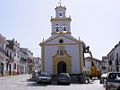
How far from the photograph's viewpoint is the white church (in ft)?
176

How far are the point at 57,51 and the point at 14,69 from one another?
2502 cm

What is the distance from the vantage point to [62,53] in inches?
2141

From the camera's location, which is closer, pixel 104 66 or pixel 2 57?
pixel 2 57

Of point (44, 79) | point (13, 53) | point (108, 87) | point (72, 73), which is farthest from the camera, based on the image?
point (13, 53)

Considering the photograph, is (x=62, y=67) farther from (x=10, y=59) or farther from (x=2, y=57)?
(x=10, y=59)

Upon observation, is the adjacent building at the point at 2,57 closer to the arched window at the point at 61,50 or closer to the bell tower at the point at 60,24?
the bell tower at the point at 60,24

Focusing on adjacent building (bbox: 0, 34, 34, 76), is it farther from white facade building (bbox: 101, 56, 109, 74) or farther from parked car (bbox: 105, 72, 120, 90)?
parked car (bbox: 105, 72, 120, 90)

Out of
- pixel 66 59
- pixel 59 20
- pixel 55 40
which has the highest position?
pixel 59 20

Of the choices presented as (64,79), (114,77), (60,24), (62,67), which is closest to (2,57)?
(62,67)

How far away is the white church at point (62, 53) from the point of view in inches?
2116

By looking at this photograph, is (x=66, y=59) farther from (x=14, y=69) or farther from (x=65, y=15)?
(x=14, y=69)

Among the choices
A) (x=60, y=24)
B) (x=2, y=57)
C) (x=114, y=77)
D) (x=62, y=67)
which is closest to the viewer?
(x=114, y=77)

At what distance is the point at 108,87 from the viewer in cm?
1972

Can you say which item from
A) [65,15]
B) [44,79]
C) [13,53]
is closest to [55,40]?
[65,15]
